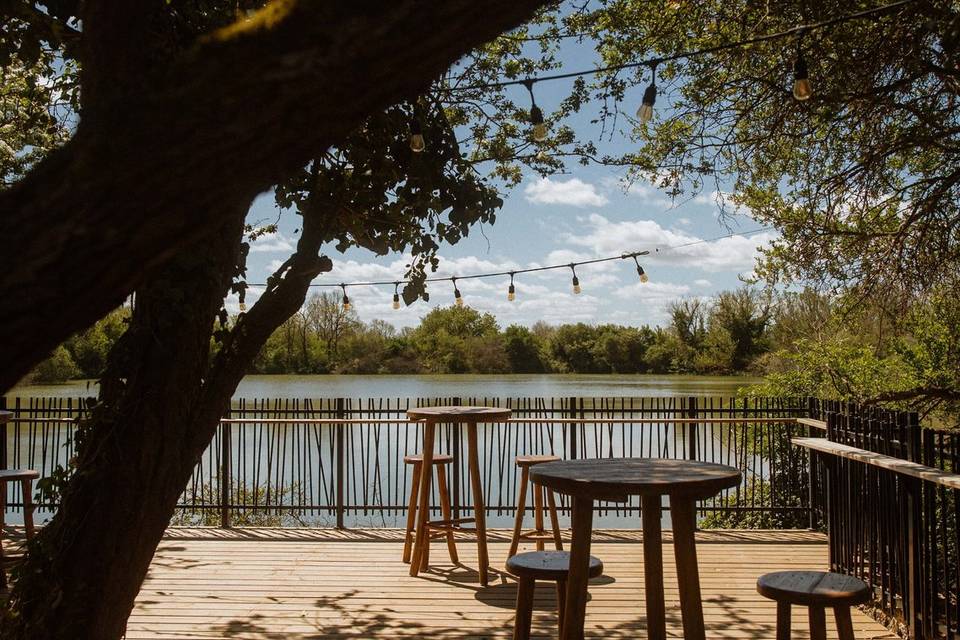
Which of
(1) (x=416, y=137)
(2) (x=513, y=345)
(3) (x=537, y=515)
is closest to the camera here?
(1) (x=416, y=137)

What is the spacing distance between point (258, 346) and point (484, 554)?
3.11m

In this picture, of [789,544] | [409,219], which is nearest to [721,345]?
[789,544]

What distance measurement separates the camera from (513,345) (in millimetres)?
28062

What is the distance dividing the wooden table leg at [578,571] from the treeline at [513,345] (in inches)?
637

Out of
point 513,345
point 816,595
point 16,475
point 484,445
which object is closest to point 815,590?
point 816,595

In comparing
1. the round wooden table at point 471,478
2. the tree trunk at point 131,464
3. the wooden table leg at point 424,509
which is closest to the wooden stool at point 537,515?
the round wooden table at point 471,478

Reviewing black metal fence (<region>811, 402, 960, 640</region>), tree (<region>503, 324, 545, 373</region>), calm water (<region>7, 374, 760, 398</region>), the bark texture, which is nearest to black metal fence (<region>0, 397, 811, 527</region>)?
black metal fence (<region>811, 402, 960, 640</region>)

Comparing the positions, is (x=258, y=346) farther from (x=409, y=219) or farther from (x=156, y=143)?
(x=156, y=143)

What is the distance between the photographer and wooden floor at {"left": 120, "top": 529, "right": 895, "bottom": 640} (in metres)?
4.95

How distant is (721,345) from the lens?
24.3m

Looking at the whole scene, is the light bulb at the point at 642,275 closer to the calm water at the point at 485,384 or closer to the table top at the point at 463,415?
the table top at the point at 463,415

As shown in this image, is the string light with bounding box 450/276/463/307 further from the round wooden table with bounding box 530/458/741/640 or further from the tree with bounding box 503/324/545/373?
the tree with bounding box 503/324/545/373

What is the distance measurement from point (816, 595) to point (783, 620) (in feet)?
0.99

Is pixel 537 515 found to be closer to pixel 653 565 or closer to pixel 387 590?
pixel 387 590
